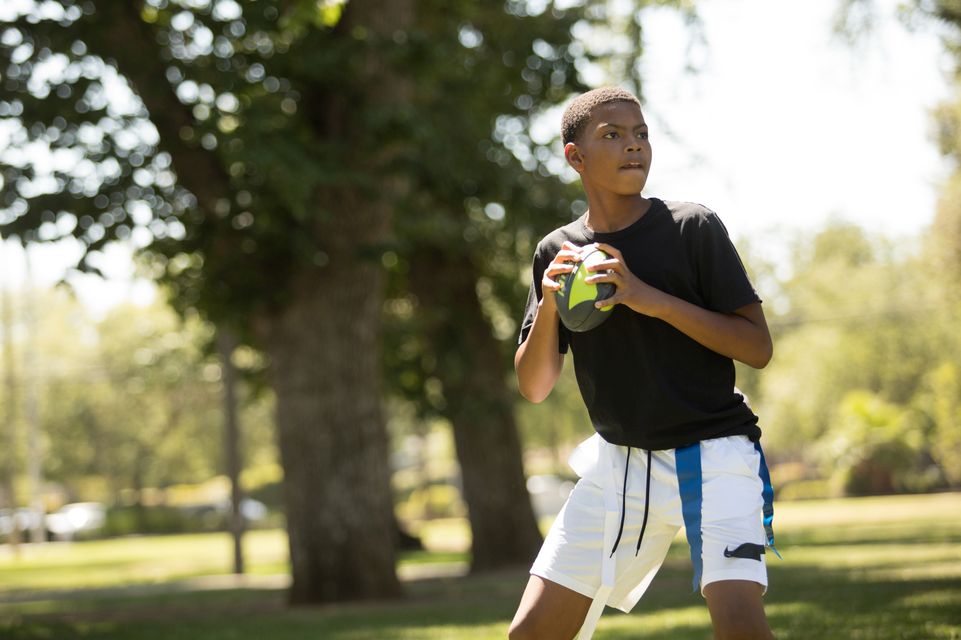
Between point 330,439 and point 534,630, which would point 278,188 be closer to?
point 330,439

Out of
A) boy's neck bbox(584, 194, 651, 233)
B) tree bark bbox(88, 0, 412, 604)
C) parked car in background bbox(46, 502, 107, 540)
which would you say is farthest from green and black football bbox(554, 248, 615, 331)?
parked car in background bbox(46, 502, 107, 540)

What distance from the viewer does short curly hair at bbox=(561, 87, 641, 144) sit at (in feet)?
14.1

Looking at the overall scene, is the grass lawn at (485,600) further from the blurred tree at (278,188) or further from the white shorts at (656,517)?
the white shorts at (656,517)

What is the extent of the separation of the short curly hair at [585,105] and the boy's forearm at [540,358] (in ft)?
1.84

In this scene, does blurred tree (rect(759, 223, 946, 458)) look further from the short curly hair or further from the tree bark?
the short curly hair

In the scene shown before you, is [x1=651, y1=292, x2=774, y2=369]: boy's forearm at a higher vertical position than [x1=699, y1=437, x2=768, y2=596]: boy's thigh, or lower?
higher

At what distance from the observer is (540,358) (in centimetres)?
450

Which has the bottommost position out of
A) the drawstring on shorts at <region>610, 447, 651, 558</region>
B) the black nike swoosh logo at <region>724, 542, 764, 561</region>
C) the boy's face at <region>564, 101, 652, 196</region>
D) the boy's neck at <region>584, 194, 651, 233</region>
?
the black nike swoosh logo at <region>724, 542, 764, 561</region>

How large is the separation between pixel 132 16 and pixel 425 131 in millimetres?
3323

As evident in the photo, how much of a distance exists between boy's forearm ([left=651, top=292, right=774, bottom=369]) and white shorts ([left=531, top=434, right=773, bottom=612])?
0.94 ft

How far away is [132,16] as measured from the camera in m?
14.1

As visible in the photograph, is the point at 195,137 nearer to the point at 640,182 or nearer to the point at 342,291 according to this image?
the point at 342,291

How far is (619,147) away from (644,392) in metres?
0.77

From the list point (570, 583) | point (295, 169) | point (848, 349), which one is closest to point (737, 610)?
point (570, 583)
